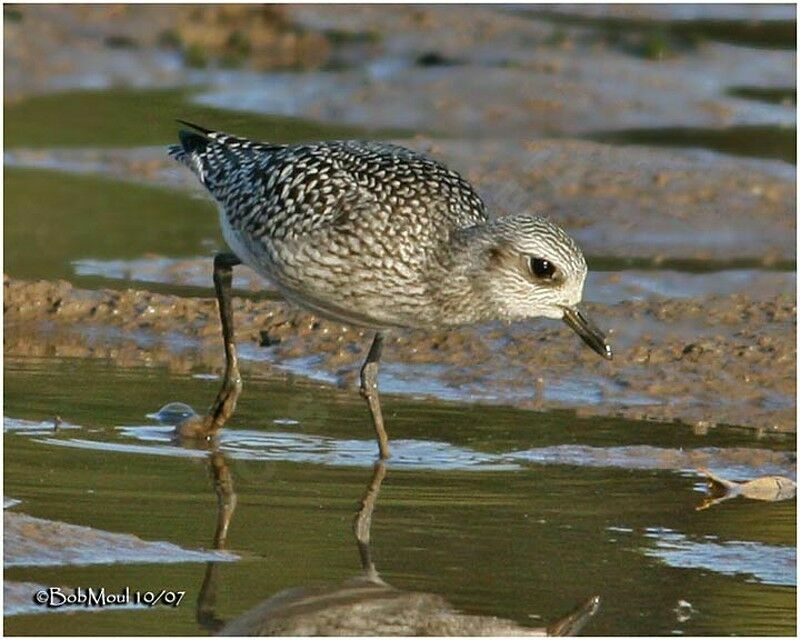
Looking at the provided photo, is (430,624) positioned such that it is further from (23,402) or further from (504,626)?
(23,402)

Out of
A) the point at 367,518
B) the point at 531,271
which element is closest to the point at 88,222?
the point at 531,271

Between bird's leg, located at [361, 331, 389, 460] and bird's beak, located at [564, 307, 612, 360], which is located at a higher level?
bird's beak, located at [564, 307, 612, 360]

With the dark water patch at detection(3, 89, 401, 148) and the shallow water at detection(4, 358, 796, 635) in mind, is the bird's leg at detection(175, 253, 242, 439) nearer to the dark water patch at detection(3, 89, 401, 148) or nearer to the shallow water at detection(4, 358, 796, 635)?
the shallow water at detection(4, 358, 796, 635)

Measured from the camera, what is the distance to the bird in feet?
29.8

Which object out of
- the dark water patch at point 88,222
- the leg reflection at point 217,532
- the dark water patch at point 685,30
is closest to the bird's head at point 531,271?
the leg reflection at point 217,532

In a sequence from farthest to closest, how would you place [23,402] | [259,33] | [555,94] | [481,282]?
[259,33]
[555,94]
[23,402]
[481,282]

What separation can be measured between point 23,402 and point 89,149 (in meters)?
7.26

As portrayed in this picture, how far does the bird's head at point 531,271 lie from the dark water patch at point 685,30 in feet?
39.0

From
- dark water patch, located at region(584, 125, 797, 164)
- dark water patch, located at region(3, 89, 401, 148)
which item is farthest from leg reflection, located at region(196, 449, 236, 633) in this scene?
dark water patch, located at region(584, 125, 797, 164)

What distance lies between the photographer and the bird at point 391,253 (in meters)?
9.09

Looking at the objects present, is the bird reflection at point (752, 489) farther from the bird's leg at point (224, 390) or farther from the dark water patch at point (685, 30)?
the dark water patch at point (685, 30)

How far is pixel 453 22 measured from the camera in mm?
21562

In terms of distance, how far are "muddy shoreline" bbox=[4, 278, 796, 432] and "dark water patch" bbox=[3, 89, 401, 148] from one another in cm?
461

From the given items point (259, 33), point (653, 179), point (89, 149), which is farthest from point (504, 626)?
point (259, 33)
